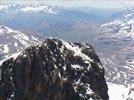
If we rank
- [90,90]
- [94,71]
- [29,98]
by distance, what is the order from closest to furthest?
[29,98]
[90,90]
[94,71]

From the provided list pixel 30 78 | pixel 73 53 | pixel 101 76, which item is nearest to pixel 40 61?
pixel 30 78

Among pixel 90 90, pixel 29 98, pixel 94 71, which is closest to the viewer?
pixel 29 98

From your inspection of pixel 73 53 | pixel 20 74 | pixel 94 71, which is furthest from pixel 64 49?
pixel 20 74

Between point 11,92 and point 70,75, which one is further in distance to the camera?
point 70,75

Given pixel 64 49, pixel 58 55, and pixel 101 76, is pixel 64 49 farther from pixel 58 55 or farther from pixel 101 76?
pixel 101 76

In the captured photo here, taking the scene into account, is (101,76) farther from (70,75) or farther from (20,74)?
(20,74)

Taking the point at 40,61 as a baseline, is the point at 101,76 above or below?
below
